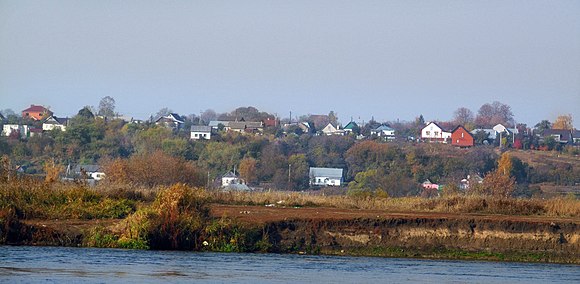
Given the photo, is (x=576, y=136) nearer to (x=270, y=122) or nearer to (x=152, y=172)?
(x=270, y=122)

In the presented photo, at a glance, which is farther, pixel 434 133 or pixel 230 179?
pixel 434 133

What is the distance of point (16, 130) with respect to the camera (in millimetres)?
137250

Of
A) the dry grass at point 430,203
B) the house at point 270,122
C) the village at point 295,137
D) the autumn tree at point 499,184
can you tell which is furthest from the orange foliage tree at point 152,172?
the house at point 270,122

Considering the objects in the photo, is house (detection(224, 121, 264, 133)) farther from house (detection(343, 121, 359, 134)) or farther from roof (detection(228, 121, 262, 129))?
house (detection(343, 121, 359, 134))

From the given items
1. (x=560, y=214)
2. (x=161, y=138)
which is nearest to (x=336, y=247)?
(x=560, y=214)

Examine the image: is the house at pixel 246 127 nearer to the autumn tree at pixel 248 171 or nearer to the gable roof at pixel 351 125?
the gable roof at pixel 351 125

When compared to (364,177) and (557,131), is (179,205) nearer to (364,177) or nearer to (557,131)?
(364,177)

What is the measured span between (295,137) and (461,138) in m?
22.4

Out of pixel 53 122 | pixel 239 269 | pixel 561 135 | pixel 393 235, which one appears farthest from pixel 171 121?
pixel 239 269

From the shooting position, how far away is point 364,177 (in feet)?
352

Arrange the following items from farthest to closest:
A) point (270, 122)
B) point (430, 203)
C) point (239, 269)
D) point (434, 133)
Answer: point (270, 122), point (434, 133), point (430, 203), point (239, 269)

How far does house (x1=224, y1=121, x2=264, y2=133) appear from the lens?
5802 inches

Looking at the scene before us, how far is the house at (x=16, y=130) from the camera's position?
134m

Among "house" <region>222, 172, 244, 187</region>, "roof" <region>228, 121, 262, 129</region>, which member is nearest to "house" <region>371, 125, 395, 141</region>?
"roof" <region>228, 121, 262, 129</region>
